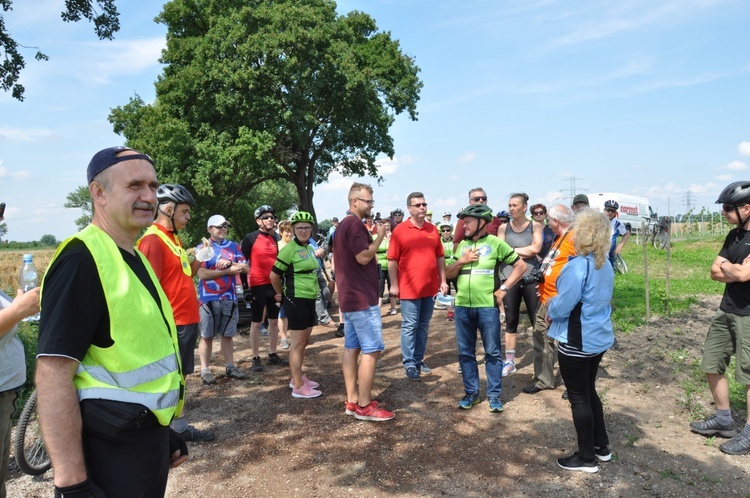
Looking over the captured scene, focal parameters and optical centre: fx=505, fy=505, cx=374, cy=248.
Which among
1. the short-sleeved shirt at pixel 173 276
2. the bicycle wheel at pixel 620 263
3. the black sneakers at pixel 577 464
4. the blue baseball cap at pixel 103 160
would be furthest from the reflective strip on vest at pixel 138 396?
the bicycle wheel at pixel 620 263

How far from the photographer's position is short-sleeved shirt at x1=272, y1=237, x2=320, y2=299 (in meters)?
5.57

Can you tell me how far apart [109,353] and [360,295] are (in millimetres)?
3187

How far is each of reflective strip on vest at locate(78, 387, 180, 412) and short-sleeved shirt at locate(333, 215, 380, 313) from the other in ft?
9.64

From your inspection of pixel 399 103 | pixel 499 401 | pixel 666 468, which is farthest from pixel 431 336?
pixel 399 103

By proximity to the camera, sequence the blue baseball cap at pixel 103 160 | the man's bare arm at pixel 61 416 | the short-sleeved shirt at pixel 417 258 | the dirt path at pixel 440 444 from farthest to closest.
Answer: the short-sleeved shirt at pixel 417 258
the dirt path at pixel 440 444
the blue baseball cap at pixel 103 160
the man's bare arm at pixel 61 416

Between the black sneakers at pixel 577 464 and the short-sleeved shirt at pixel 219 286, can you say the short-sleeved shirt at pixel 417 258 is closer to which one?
the short-sleeved shirt at pixel 219 286

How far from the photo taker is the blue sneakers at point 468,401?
16.5ft

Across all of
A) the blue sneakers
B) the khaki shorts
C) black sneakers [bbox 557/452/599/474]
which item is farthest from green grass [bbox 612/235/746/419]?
the blue sneakers

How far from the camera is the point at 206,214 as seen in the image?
2447 cm

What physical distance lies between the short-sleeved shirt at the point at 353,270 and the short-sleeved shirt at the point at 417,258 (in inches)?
45.5

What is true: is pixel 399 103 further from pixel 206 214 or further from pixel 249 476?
pixel 249 476

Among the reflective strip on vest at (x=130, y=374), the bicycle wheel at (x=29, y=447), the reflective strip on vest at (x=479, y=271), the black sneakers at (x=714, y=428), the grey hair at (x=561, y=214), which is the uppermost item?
the grey hair at (x=561, y=214)

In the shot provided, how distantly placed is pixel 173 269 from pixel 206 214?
70.2 feet

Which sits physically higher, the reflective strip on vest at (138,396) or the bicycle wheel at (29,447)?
the reflective strip on vest at (138,396)
